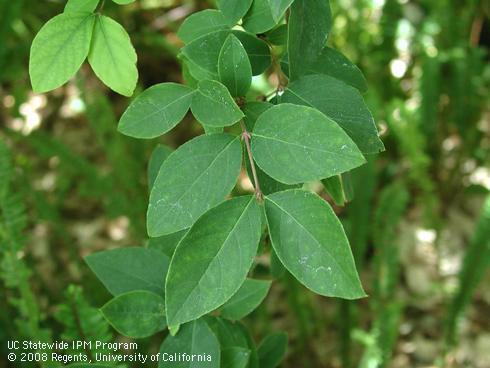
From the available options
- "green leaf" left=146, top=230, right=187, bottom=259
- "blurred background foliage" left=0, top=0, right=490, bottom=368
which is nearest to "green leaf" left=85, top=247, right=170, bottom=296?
"green leaf" left=146, top=230, right=187, bottom=259

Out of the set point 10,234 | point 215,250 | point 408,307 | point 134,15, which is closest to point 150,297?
point 215,250

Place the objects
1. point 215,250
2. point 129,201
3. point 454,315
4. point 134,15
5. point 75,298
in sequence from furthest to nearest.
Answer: point 134,15
point 129,201
point 454,315
point 75,298
point 215,250

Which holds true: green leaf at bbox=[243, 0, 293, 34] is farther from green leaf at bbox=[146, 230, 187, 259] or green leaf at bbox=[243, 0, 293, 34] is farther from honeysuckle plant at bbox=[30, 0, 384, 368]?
green leaf at bbox=[146, 230, 187, 259]

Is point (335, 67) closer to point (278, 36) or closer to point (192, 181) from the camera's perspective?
point (278, 36)

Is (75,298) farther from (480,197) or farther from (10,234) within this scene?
(480,197)

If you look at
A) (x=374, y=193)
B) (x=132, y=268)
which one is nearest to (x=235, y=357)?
(x=132, y=268)
